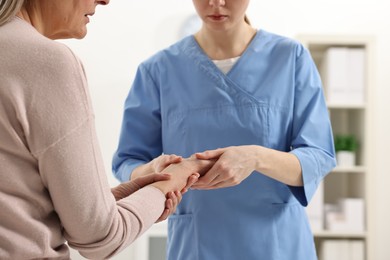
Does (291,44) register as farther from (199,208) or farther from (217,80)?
(199,208)

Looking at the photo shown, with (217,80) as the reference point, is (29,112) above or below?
above

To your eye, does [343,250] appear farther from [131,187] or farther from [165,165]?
[131,187]

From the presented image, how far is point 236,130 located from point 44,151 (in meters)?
0.83

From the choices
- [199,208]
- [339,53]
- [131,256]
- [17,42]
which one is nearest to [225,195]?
[199,208]

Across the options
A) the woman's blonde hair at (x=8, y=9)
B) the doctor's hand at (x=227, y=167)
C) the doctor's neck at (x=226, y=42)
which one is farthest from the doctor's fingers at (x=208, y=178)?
the woman's blonde hair at (x=8, y=9)

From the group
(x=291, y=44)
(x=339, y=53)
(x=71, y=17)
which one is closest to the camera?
(x=71, y=17)

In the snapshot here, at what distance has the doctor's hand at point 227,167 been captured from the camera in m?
1.54

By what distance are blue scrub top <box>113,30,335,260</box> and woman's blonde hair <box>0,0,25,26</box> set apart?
78 centimetres

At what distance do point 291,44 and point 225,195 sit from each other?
452 mm

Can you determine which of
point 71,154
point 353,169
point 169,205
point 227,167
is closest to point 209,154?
A: point 227,167

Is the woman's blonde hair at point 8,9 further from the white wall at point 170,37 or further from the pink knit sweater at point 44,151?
the white wall at point 170,37

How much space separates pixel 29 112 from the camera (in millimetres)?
966

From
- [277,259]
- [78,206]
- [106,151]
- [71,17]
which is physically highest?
[71,17]

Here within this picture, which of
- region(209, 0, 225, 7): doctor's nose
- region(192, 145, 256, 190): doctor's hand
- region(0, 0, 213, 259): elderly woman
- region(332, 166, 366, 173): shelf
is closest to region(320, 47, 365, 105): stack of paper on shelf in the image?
region(332, 166, 366, 173): shelf
